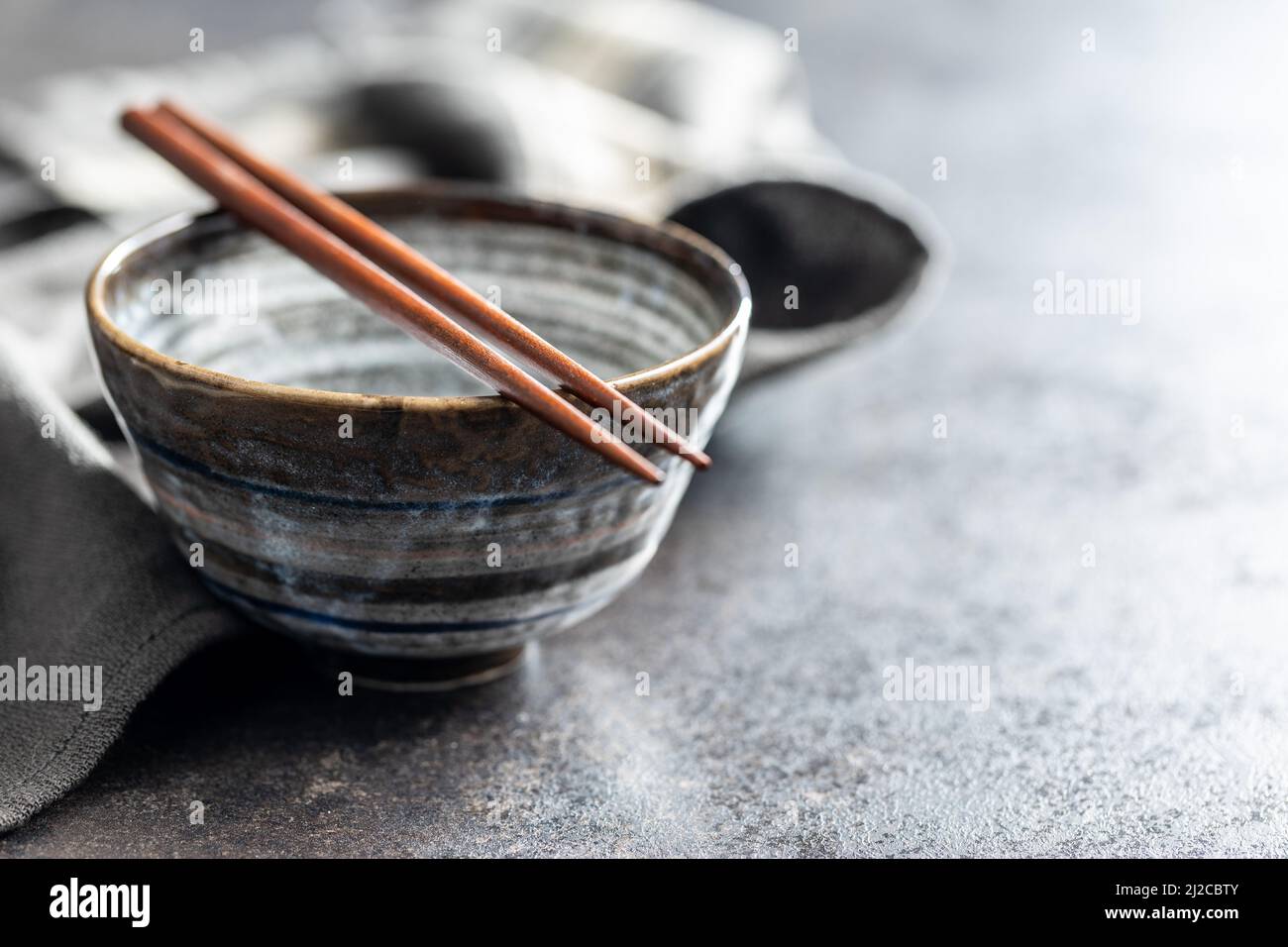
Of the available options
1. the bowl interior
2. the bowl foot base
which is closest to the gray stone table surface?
the bowl foot base

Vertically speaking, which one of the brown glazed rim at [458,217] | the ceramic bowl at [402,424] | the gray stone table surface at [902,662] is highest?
the brown glazed rim at [458,217]

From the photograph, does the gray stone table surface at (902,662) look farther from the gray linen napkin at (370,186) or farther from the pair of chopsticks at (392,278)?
the pair of chopsticks at (392,278)

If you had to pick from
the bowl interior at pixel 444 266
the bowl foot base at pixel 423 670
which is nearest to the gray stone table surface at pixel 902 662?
the bowl foot base at pixel 423 670

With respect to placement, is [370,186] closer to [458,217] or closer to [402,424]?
[458,217]

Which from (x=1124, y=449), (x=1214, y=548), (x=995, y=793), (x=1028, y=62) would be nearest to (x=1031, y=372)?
(x=1124, y=449)

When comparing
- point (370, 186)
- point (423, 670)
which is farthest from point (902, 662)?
point (370, 186)
